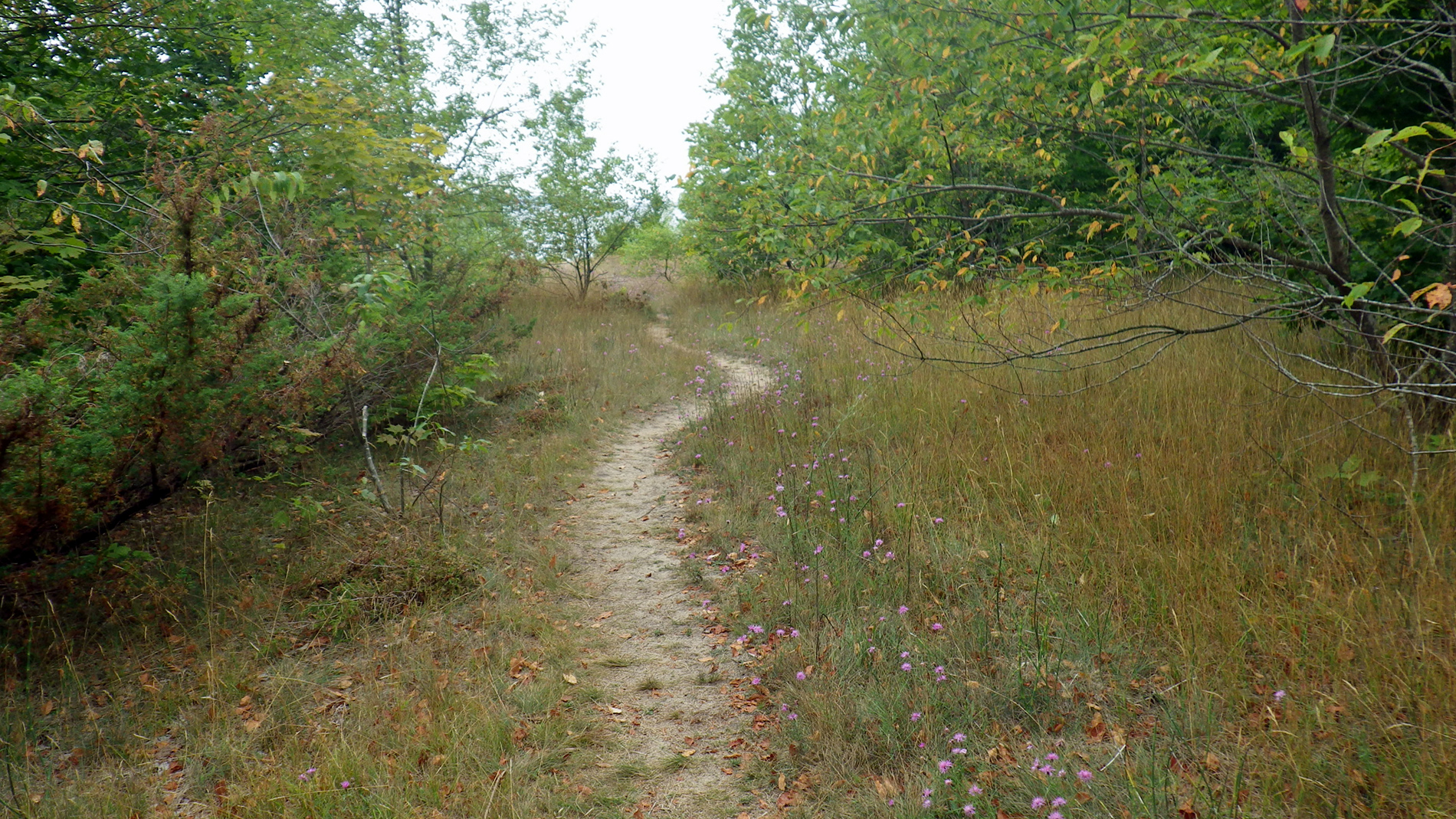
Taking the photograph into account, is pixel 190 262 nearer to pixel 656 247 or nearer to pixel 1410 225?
pixel 1410 225

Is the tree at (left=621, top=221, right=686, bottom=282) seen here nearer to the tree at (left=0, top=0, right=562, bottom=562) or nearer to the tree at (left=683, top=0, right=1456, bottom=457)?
the tree at (left=0, top=0, right=562, bottom=562)

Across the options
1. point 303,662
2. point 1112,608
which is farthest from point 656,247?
point 1112,608

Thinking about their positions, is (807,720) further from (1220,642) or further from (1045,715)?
(1220,642)

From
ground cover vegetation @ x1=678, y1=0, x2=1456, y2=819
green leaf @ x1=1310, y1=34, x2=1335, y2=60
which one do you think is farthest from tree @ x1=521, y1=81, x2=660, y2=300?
Answer: green leaf @ x1=1310, y1=34, x2=1335, y2=60

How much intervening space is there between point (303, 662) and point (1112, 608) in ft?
14.8

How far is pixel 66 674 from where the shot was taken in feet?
13.4

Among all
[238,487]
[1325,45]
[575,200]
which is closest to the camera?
[1325,45]

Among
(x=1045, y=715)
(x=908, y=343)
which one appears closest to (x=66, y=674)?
(x=1045, y=715)

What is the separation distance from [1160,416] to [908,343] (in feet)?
12.1

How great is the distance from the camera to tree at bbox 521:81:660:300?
1795 centimetres

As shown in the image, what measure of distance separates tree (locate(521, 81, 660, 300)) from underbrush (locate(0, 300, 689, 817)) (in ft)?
43.9

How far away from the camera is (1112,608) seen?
3920mm

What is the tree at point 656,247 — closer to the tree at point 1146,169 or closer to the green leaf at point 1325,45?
the tree at point 1146,169

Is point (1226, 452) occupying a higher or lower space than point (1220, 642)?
higher
